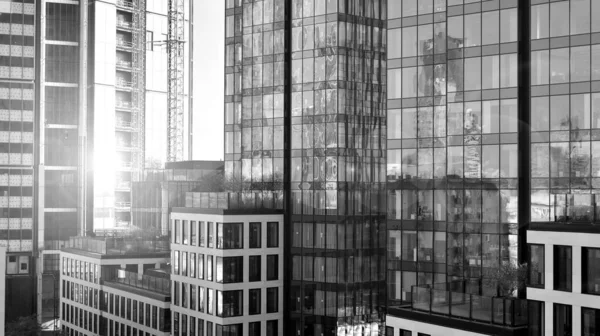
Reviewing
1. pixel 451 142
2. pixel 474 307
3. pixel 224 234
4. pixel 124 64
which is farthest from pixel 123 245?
pixel 474 307

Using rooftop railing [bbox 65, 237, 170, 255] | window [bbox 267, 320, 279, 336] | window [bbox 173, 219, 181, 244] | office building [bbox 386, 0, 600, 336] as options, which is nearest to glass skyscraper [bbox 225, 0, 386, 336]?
window [bbox 267, 320, 279, 336]

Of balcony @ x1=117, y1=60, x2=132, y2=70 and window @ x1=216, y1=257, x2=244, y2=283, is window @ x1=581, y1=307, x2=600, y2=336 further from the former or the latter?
balcony @ x1=117, y1=60, x2=132, y2=70

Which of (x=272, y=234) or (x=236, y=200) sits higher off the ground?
(x=236, y=200)

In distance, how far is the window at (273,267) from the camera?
6714 cm

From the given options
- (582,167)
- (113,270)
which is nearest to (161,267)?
(113,270)

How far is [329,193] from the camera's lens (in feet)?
216

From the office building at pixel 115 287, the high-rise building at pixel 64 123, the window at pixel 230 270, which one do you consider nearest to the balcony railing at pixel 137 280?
the office building at pixel 115 287

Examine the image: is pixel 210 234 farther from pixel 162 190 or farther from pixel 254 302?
pixel 162 190

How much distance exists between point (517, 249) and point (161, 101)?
85926 mm

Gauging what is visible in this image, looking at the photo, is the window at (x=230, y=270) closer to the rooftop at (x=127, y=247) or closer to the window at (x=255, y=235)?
the window at (x=255, y=235)

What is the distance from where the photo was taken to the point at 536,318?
35.4 meters

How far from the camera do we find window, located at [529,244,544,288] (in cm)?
3562

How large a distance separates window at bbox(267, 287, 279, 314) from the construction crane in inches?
2499

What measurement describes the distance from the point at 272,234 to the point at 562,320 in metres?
→ 35.8
